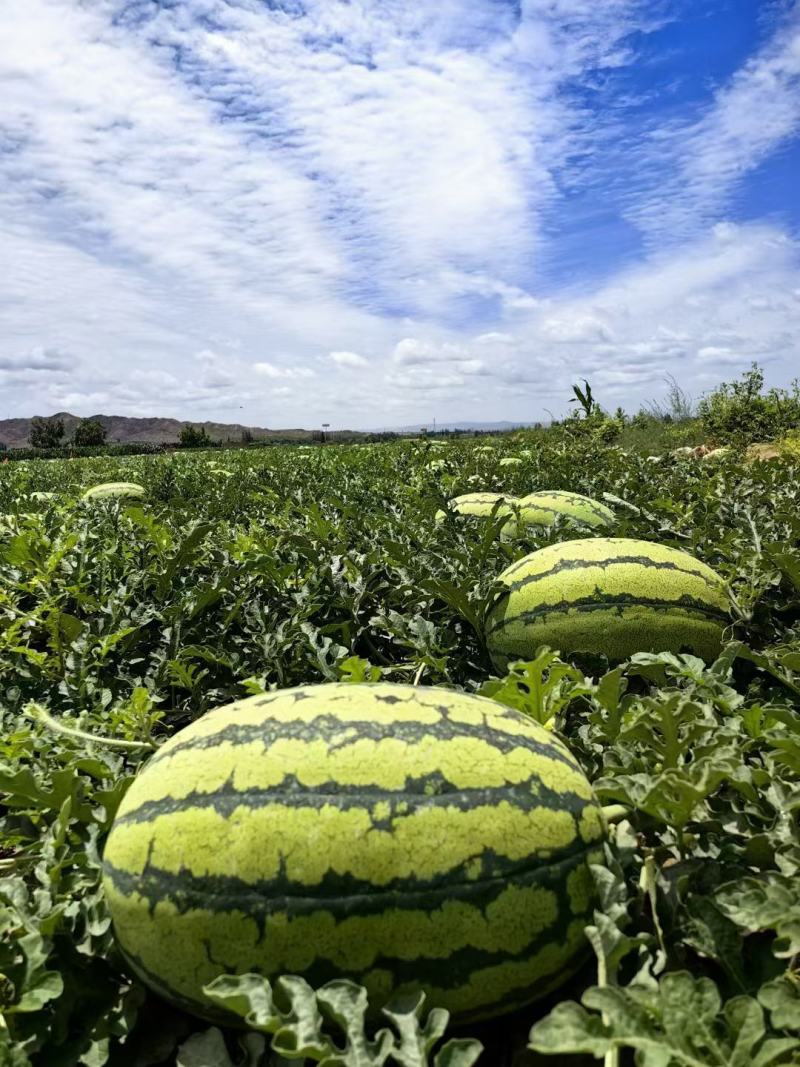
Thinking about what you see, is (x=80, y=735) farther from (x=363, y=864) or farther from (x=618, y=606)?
(x=618, y=606)

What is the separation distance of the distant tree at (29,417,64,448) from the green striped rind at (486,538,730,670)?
86263mm

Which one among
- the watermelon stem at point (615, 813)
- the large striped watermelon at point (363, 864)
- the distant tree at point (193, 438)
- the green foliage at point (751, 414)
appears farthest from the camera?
the distant tree at point (193, 438)

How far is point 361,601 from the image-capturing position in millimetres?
3480

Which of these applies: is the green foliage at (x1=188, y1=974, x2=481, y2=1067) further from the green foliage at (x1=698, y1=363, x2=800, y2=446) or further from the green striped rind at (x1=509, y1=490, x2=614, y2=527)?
the green foliage at (x1=698, y1=363, x2=800, y2=446)

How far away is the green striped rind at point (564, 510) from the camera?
4.76 m

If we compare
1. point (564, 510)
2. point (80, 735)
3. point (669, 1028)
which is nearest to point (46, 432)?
point (564, 510)

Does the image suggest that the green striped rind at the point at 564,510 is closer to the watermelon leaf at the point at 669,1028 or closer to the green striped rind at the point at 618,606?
the green striped rind at the point at 618,606

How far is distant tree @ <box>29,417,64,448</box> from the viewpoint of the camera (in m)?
79.9

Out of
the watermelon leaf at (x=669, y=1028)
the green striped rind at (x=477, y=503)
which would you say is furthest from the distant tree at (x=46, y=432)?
the watermelon leaf at (x=669, y=1028)

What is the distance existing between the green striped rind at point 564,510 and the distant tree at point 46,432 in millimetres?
84634

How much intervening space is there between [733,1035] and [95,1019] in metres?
1.24

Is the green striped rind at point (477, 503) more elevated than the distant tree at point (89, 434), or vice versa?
the distant tree at point (89, 434)

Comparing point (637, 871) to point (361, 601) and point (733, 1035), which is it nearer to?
point (733, 1035)

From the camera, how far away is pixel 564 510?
15.8 feet
